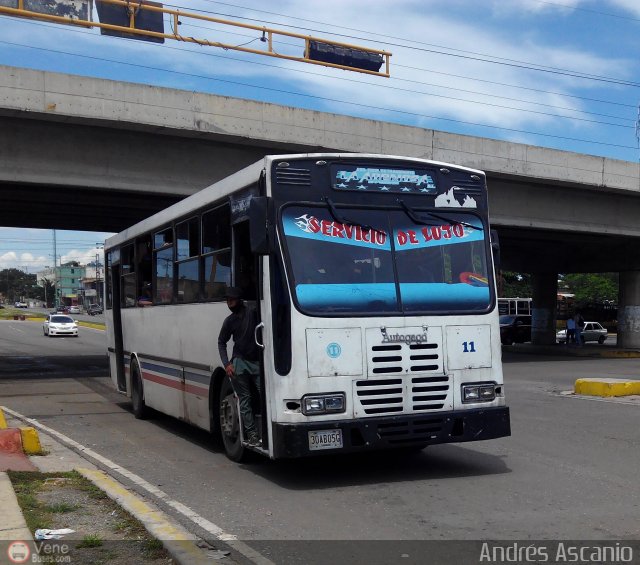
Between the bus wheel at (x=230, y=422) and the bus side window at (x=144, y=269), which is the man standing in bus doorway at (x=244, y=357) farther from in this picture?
the bus side window at (x=144, y=269)

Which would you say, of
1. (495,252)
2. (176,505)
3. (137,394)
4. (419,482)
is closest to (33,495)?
(176,505)

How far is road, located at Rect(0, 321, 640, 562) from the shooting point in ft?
20.1

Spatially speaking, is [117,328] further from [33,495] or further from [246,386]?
[33,495]

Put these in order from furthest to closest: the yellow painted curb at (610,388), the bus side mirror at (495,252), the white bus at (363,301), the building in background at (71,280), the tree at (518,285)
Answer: the building in background at (71,280) → the tree at (518,285) → the yellow painted curb at (610,388) → the bus side mirror at (495,252) → the white bus at (363,301)

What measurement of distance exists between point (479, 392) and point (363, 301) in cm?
152

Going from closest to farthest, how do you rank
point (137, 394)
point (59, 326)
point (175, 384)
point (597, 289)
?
1. point (175, 384)
2. point (137, 394)
3. point (59, 326)
4. point (597, 289)

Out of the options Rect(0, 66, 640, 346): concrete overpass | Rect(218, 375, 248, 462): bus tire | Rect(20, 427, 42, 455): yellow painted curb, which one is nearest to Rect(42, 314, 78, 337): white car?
Rect(0, 66, 640, 346): concrete overpass

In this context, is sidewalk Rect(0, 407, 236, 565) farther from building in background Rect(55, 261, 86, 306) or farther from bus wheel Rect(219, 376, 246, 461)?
building in background Rect(55, 261, 86, 306)

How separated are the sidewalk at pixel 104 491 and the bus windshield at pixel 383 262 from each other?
7.54 feet

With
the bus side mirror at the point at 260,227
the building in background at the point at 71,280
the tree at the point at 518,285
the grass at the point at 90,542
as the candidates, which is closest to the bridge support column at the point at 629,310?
the bus side mirror at the point at 260,227

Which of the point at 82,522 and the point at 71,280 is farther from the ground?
the point at 71,280

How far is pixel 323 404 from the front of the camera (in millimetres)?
7301

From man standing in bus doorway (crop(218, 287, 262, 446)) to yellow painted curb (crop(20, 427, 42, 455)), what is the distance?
2946 millimetres

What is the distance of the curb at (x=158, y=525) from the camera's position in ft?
17.6
